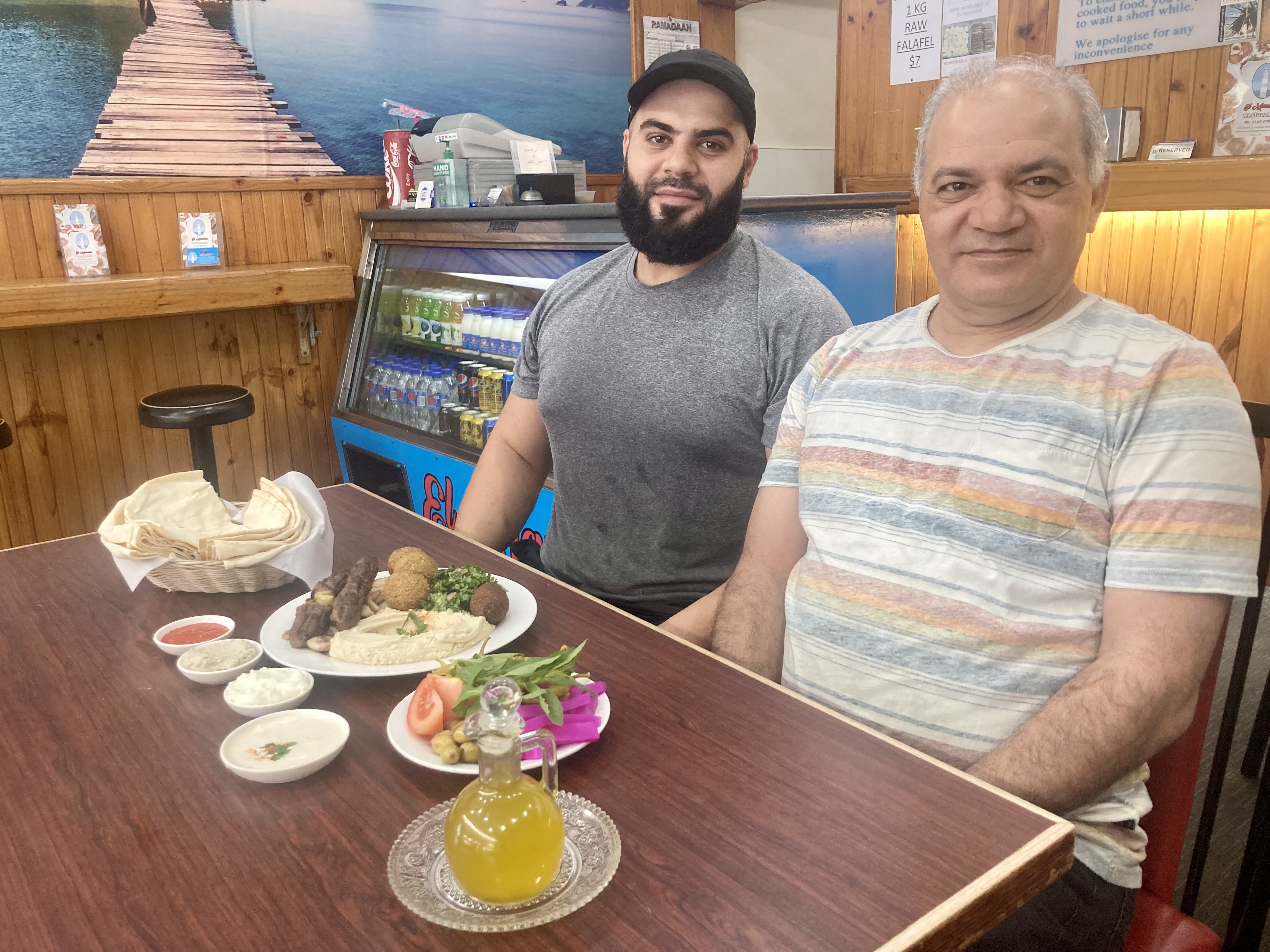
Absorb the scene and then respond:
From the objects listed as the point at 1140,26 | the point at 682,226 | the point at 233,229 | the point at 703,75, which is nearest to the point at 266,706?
the point at 682,226

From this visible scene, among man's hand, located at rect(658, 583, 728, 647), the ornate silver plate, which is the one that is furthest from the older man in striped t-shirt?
the ornate silver plate

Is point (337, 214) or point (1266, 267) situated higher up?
point (337, 214)

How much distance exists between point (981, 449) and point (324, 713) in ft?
3.13

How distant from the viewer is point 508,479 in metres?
2.30

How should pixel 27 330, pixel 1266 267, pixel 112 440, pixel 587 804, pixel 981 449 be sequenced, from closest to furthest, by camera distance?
pixel 587 804 → pixel 981 449 → pixel 1266 267 → pixel 27 330 → pixel 112 440

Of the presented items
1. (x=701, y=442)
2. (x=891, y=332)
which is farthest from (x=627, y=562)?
(x=891, y=332)

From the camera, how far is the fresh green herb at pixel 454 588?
1.46m

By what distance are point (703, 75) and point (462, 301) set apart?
2003 mm

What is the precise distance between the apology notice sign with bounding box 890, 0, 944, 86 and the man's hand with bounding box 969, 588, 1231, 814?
12.7 ft

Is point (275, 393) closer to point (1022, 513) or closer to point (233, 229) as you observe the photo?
point (233, 229)

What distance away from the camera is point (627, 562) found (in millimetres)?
2092

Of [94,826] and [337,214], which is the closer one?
[94,826]

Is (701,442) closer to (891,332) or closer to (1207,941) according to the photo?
(891,332)

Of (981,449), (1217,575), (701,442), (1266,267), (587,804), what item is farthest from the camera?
(1266,267)
